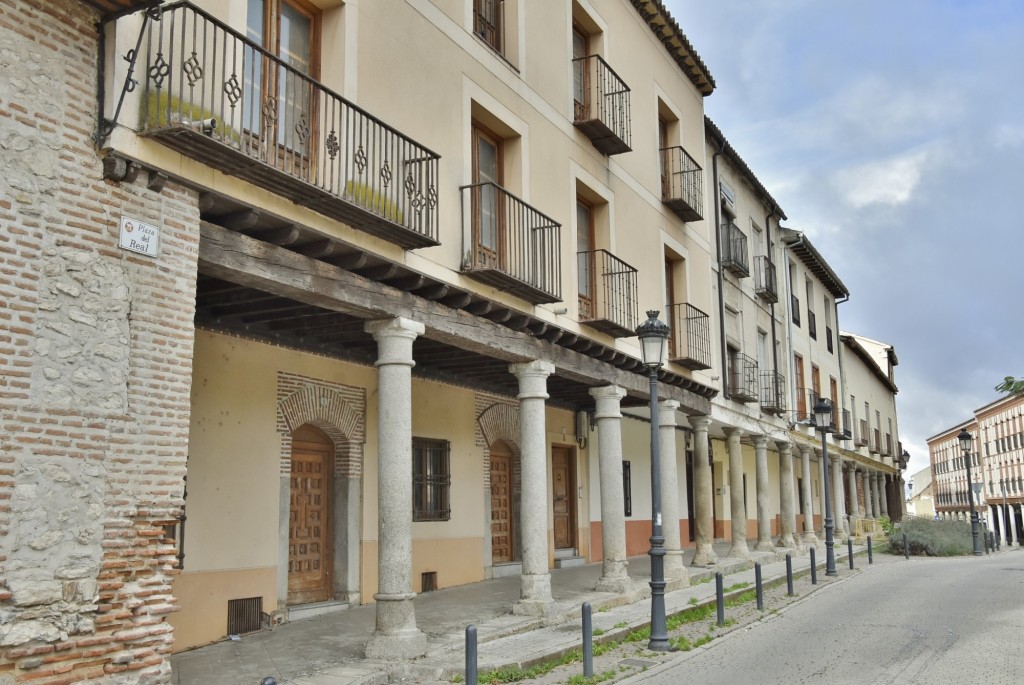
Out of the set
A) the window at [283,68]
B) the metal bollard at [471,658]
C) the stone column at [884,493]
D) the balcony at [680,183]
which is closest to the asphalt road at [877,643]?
the metal bollard at [471,658]

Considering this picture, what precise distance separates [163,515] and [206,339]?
12.4 feet

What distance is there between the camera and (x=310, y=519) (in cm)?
1156

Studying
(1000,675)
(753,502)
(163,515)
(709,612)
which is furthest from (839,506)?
(163,515)

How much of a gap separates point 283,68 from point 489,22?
14.4ft

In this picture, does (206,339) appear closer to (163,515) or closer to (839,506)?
(163,515)

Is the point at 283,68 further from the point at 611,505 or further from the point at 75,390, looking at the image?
the point at 611,505

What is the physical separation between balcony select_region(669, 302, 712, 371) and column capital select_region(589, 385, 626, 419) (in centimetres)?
264

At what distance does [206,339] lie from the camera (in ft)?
32.4

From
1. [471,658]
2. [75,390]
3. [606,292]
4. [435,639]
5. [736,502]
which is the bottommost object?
[435,639]

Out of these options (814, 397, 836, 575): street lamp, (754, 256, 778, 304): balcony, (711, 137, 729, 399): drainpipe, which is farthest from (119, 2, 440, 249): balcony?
(754, 256, 778, 304): balcony

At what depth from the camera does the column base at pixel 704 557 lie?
18.2 meters

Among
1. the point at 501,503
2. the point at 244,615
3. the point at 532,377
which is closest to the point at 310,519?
the point at 244,615

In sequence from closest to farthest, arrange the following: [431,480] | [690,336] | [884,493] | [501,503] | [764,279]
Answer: [431,480]
[501,503]
[690,336]
[764,279]
[884,493]

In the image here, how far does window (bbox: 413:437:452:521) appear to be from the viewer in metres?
13.5
